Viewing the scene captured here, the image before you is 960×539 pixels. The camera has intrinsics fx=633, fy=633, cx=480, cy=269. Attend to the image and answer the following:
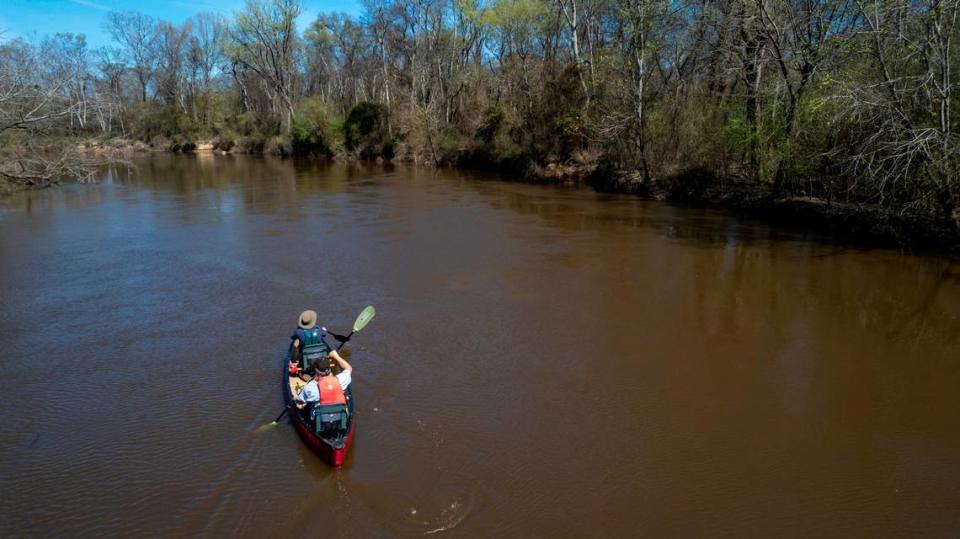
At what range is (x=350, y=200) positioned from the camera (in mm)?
22984

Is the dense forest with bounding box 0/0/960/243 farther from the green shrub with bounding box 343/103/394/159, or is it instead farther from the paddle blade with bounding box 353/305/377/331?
the paddle blade with bounding box 353/305/377/331

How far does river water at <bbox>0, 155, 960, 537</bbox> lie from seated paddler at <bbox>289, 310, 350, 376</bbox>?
0.58 meters

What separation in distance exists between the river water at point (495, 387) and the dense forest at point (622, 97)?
8.69ft

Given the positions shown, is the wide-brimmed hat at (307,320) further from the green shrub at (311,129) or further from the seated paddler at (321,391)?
the green shrub at (311,129)

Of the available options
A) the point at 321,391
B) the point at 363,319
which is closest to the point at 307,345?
the point at 363,319

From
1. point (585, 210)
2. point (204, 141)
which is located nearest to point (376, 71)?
point (204, 141)

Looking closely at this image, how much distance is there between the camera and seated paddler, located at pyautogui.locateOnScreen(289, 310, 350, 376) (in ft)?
24.7

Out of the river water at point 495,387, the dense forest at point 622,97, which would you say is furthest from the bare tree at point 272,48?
the river water at point 495,387

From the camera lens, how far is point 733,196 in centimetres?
1973

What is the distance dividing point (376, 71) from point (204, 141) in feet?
53.8

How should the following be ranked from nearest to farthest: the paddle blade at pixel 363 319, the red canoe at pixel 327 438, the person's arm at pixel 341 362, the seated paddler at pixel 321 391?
the red canoe at pixel 327 438
the seated paddler at pixel 321 391
the person's arm at pixel 341 362
the paddle blade at pixel 363 319

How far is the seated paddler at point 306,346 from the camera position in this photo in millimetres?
7527

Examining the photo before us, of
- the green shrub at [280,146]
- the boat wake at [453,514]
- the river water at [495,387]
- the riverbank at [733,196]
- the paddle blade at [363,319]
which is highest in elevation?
the green shrub at [280,146]

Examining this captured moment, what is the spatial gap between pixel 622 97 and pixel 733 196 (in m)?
5.79
